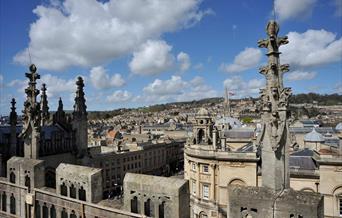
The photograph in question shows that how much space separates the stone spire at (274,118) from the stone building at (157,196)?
294 centimetres

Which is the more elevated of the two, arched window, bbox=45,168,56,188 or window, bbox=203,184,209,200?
arched window, bbox=45,168,56,188

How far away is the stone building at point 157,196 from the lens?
38.4ft

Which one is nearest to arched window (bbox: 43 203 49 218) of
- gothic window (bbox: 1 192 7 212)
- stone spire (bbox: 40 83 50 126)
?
gothic window (bbox: 1 192 7 212)

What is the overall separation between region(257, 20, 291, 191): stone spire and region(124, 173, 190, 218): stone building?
294 cm

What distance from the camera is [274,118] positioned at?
1083 centimetres

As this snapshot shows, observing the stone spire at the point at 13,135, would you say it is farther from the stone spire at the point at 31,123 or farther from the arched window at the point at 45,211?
the arched window at the point at 45,211

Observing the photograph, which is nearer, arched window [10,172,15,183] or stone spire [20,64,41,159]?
stone spire [20,64,41,159]

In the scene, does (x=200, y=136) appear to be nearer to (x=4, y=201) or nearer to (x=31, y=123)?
(x=4, y=201)

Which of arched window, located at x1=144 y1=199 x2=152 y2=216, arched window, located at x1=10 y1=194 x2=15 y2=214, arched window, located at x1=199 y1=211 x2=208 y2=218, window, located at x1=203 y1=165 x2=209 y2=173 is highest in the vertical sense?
arched window, located at x1=144 y1=199 x2=152 y2=216

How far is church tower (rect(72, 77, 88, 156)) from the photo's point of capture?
755 inches

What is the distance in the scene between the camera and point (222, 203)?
39.5 meters

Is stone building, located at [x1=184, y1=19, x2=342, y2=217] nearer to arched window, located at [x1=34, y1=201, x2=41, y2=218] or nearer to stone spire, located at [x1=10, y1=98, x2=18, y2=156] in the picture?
arched window, located at [x1=34, y1=201, x2=41, y2=218]

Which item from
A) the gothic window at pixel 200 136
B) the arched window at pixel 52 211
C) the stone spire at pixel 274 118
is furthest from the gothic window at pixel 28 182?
the gothic window at pixel 200 136

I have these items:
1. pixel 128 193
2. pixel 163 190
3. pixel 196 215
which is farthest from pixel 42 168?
Result: pixel 196 215
